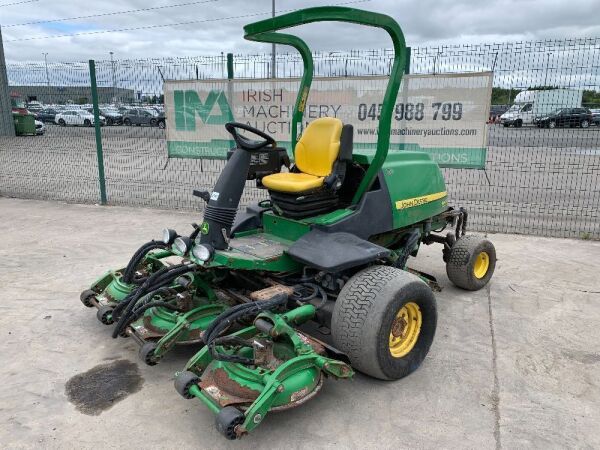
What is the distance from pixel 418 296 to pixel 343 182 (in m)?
1.13

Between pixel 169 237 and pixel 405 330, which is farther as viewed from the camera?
pixel 169 237

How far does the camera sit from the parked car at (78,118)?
8781 mm

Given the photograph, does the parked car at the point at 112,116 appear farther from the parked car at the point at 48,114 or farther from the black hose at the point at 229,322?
the black hose at the point at 229,322

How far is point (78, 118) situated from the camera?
976 centimetres

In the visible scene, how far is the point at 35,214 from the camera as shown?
7672mm

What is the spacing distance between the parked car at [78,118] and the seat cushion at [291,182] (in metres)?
5.46

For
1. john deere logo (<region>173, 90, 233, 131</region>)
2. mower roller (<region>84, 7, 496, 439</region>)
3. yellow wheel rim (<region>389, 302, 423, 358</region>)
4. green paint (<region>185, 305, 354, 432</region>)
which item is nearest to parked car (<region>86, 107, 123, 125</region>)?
john deere logo (<region>173, 90, 233, 131</region>)

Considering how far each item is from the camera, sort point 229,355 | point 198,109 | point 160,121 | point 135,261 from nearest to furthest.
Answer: point 229,355
point 135,261
point 198,109
point 160,121

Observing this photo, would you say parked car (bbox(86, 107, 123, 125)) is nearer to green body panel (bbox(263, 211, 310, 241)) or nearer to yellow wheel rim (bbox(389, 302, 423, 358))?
green body panel (bbox(263, 211, 310, 241))

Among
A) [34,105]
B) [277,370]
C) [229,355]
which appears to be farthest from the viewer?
[34,105]

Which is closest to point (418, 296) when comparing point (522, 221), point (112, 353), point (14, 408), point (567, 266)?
point (112, 353)

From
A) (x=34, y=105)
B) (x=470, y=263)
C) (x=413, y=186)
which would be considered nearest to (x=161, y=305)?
(x=413, y=186)

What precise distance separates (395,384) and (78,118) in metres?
8.85

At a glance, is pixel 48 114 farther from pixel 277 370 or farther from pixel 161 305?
pixel 277 370
